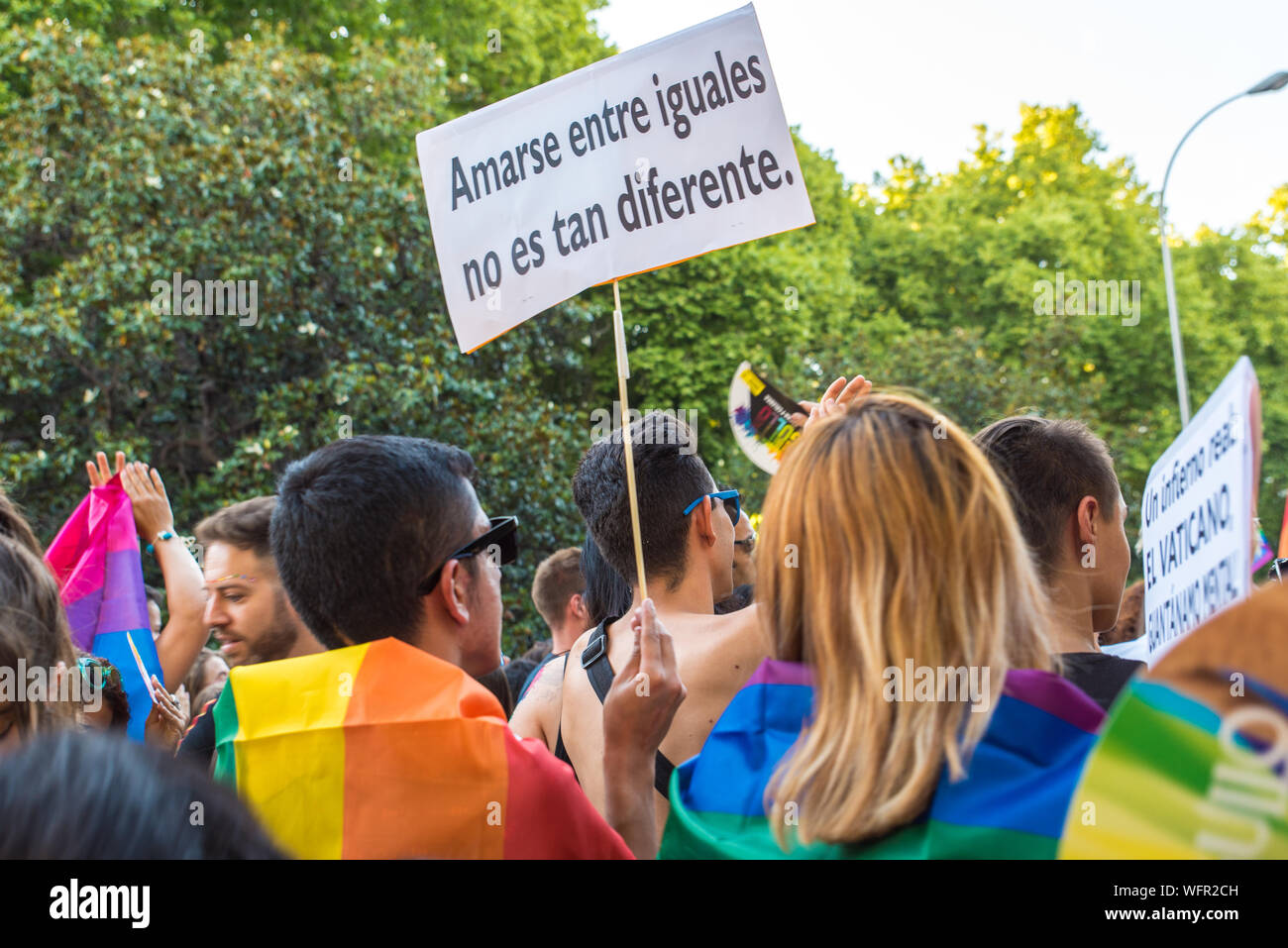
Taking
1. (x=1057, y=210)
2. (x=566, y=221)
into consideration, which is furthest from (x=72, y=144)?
(x=1057, y=210)

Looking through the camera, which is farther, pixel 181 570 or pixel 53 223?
pixel 53 223

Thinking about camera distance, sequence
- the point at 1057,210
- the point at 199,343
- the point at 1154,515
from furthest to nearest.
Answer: the point at 1057,210 < the point at 199,343 < the point at 1154,515

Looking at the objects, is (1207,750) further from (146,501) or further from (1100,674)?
(146,501)

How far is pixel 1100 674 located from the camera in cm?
237

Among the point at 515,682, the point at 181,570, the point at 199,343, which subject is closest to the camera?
the point at 181,570

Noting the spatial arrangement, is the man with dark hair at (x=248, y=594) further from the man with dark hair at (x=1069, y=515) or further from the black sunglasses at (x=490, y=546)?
the man with dark hair at (x=1069, y=515)

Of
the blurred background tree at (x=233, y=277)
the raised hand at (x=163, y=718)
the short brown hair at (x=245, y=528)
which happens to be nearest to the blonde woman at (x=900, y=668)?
the short brown hair at (x=245, y=528)

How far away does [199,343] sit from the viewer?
1109 centimetres

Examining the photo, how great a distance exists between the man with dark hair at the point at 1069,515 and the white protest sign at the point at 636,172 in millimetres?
867

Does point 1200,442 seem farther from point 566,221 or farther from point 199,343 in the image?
point 199,343

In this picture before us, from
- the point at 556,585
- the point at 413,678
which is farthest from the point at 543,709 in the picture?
the point at 556,585

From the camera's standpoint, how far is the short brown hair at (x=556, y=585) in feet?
18.3
